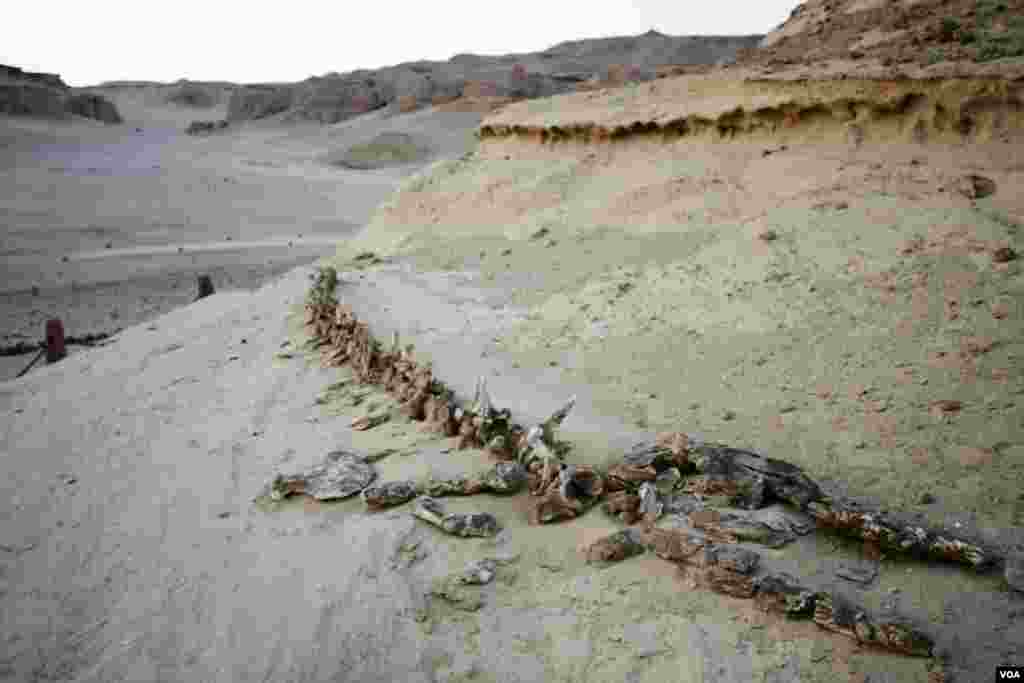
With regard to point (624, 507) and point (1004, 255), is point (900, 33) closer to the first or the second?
point (1004, 255)

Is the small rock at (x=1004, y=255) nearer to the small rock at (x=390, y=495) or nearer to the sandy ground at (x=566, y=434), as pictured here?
the sandy ground at (x=566, y=434)

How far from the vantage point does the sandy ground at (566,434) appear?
101 inches

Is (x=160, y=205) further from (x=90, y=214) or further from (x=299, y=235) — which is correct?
(x=299, y=235)

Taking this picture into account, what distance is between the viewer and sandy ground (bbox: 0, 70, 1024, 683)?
2.55 metres

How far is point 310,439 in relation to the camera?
4602mm

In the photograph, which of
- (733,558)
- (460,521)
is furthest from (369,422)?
(733,558)

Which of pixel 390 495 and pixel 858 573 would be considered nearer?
pixel 858 573

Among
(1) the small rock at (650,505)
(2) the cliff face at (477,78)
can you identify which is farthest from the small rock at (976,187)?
(2) the cliff face at (477,78)

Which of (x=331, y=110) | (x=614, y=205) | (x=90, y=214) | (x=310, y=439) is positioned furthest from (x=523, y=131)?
(x=331, y=110)

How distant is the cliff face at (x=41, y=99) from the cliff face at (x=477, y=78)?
9.58 metres

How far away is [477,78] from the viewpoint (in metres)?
42.7

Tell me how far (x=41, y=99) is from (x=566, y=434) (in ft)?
112

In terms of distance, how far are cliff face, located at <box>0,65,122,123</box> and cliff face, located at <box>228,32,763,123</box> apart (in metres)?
9.58

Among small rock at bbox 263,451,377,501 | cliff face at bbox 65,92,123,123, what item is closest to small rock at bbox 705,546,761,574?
small rock at bbox 263,451,377,501
